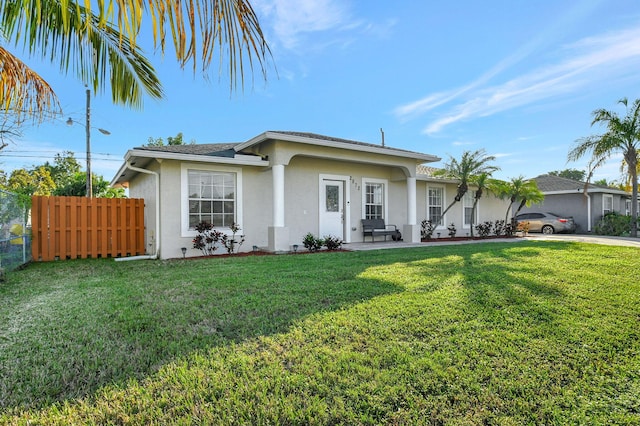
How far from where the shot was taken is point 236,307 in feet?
13.0

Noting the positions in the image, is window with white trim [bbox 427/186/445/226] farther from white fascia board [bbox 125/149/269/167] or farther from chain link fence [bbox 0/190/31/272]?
chain link fence [bbox 0/190/31/272]

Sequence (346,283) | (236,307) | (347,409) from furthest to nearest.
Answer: (346,283) → (236,307) → (347,409)

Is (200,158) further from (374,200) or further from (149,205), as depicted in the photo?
(374,200)

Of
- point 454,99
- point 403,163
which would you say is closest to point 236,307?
point 403,163

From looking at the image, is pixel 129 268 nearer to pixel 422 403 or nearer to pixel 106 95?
pixel 106 95

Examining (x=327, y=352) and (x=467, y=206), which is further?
(x=467, y=206)

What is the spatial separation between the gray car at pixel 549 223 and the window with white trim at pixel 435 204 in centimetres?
748

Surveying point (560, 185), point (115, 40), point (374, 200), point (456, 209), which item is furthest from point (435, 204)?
point (115, 40)

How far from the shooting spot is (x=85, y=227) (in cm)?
960

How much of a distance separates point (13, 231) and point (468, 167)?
15.0 m

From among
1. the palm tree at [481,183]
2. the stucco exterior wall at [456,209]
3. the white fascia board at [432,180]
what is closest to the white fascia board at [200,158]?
the white fascia board at [432,180]

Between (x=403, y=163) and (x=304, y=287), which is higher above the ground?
(x=403, y=163)

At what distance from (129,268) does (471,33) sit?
11153mm

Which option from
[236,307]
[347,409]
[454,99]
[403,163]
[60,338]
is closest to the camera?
[347,409]
